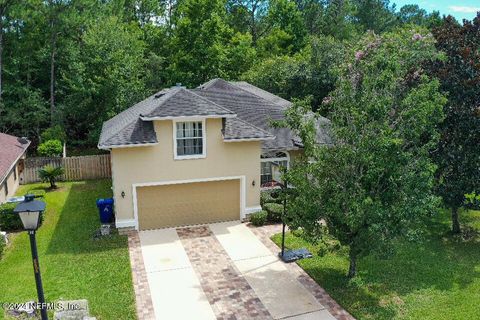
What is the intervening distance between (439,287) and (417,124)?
529cm

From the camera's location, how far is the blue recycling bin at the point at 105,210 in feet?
60.0

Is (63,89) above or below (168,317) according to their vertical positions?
above

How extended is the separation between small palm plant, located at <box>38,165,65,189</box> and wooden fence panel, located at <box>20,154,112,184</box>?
1407 mm

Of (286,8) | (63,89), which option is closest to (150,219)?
(63,89)

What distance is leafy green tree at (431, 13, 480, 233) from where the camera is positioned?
16.0 meters

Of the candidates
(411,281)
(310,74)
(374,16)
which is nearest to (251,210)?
Answer: (411,281)

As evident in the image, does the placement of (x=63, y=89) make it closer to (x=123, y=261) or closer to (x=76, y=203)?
(x=76, y=203)

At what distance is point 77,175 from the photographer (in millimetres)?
26484

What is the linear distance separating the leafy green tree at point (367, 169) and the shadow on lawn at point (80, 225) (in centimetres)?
789

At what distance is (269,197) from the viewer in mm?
20281

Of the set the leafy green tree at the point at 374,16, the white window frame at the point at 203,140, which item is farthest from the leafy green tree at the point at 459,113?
the leafy green tree at the point at 374,16

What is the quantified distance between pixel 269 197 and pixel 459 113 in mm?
8576

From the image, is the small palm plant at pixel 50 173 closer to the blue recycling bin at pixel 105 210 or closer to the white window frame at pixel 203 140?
the blue recycling bin at pixel 105 210

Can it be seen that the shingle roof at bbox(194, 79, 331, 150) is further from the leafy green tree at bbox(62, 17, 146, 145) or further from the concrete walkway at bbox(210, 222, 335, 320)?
the leafy green tree at bbox(62, 17, 146, 145)
